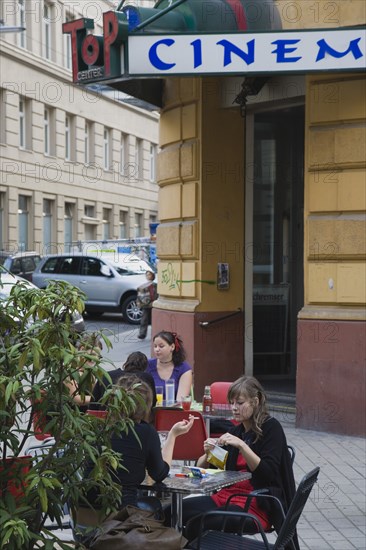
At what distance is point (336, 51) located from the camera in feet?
33.4

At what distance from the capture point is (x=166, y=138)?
1312cm

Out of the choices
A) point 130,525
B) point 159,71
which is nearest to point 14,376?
point 130,525

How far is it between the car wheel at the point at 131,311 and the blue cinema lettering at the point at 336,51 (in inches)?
650

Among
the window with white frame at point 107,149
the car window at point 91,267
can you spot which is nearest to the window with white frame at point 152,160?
the window with white frame at point 107,149

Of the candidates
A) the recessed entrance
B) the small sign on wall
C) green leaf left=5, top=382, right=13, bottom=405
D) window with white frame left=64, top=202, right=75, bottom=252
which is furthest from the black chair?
window with white frame left=64, top=202, right=75, bottom=252

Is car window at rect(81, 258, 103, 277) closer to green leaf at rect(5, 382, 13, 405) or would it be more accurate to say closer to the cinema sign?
the cinema sign

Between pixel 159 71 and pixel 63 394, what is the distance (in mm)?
7178

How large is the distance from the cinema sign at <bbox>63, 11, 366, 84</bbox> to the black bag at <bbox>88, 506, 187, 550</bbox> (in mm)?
6815

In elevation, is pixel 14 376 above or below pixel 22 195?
below

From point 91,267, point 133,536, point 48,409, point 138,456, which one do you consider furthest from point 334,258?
point 91,267

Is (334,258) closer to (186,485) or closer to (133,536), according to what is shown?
(186,485)

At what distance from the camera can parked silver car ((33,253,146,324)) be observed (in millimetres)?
26266

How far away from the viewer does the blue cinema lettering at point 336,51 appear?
10.1 meters

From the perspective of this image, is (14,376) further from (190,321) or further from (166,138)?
(166,138)
